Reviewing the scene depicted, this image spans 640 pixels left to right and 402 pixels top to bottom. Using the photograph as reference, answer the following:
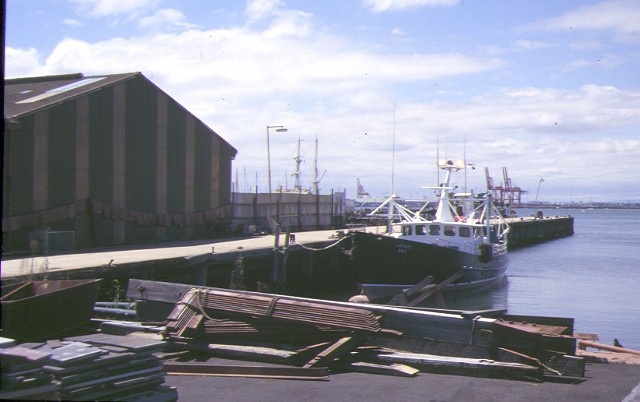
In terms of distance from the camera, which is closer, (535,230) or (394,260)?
(394,260)

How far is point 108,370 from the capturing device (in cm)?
616

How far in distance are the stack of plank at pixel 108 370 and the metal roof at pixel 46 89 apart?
774 inches

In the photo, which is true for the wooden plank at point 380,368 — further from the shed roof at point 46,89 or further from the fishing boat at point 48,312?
the shed roof at point 46,89

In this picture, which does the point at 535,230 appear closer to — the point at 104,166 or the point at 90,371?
the point at 104,166

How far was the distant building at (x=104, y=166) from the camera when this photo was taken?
24578mm

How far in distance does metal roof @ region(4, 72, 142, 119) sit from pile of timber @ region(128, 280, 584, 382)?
1754cm

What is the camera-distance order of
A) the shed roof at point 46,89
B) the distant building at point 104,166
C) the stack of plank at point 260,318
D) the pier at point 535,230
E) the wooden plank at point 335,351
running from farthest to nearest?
the pier at point 535,230 < the shed roof at point 46,89 < the distant building at point 104,166 < the stack of plank at point 260,318 < the wooden plank at point 335,351

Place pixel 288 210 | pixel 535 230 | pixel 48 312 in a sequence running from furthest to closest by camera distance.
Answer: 1. pixel 535 230
2. pixel 288 210
3. pixel 48 312

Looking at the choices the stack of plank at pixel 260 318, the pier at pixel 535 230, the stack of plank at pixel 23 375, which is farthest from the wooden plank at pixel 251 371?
the pier at pixel 535 230

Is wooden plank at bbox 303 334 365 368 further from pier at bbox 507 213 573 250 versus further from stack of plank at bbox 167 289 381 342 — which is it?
pier at bbox 507 213 573 250

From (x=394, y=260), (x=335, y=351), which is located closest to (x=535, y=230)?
(x=394, y=260)

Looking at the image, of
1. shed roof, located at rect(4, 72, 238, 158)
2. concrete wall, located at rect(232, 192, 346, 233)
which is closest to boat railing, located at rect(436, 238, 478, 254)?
concrete wall, located at rect(232, 192, 346, 233)

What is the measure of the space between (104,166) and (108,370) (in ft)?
76.2

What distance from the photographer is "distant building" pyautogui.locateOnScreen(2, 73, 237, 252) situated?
24578 mm
